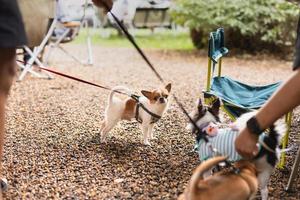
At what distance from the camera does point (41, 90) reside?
18.5ft

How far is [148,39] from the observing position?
38.6 feet

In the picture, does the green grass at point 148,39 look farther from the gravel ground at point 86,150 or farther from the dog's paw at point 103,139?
the dog's paw at point 103,139

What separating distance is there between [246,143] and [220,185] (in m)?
0.20

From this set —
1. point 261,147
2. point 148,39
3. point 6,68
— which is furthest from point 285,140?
point 148,39

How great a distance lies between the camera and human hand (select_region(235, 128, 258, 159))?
191 cm

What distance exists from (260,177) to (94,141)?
1576mm

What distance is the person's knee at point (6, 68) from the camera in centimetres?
198

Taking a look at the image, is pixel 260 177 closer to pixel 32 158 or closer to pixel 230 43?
pixel 32 158

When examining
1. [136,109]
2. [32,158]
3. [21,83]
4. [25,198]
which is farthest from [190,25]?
[25,198]

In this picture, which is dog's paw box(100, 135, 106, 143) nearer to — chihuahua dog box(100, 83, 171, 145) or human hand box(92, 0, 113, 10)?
chihuahua dog box(100, 83, 171, 145)

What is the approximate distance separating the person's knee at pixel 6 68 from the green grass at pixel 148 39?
7.95 metres

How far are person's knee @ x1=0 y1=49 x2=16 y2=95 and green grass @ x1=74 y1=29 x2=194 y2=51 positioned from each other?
313 inches

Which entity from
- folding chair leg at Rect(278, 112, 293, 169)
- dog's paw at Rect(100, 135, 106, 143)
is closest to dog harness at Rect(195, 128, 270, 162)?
folding chair leg at Rect(278, 112, 293, 169)

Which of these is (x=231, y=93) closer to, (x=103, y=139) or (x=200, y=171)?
(x=103, y=139)
